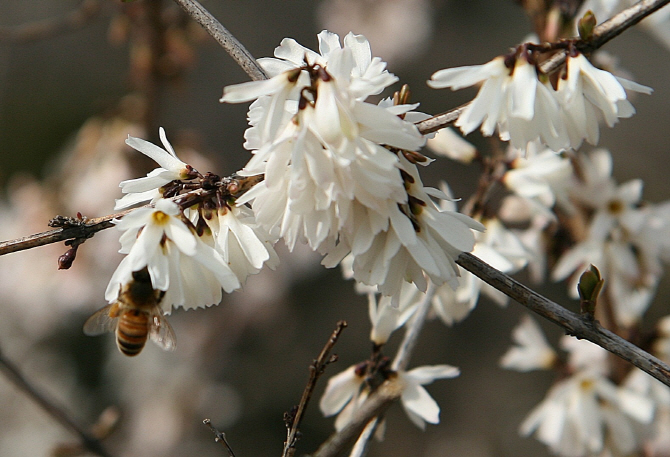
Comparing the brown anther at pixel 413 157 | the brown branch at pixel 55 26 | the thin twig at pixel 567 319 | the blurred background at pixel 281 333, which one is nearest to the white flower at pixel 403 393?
the thin twig at pixel 567 319

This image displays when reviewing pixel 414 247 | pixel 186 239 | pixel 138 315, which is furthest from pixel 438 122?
pixel 138 315

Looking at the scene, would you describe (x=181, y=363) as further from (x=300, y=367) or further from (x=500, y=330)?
(x=500, y=330)

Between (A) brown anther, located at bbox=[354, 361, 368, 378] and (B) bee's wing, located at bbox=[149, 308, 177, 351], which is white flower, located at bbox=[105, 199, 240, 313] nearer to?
(B) bee's wing, located at bbox=[149, 308, 177, 351]

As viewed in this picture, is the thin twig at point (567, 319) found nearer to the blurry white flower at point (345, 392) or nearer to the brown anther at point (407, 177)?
the brown anther at point (407, 177)

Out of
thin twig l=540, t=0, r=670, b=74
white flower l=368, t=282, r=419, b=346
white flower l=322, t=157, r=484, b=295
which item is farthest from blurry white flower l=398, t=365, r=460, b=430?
thin twig l=540, t=0, r=670, b=74

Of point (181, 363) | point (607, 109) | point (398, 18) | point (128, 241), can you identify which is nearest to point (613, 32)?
point (607, 109)

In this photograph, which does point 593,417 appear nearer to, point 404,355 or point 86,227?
point 404,355
